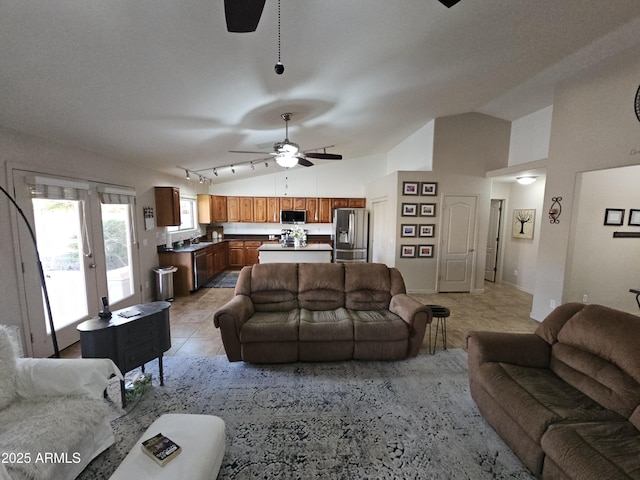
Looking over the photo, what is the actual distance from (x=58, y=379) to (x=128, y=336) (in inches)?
21.3

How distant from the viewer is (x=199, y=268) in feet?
18.4

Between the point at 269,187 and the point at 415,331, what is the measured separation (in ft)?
20.7

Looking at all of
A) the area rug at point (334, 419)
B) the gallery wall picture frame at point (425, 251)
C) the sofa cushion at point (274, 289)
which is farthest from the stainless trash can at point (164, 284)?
the gallery wall picture frame at point (425, 251)

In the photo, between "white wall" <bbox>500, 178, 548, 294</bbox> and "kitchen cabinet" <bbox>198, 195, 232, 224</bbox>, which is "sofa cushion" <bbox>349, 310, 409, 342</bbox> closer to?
"white wall" <bbox>500, 178, 548, 294</bbox>

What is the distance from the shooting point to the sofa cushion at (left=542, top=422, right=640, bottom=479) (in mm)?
1243

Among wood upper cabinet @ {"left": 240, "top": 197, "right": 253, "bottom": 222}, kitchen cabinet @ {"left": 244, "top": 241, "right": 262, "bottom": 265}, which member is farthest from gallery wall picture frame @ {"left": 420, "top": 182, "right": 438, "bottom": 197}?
wood upper cabinet @ {"left": 240, "top": 197, "right": 253, "bottom": 222}

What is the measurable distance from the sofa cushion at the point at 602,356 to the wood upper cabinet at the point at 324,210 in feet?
20.5

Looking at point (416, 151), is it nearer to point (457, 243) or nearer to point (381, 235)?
point (381, 235)

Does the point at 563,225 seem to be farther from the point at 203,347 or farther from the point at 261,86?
the point at 203,347

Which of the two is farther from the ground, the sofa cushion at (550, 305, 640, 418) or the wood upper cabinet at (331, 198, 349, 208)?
the wood upper cabinet at (331, 198, 349, 208)

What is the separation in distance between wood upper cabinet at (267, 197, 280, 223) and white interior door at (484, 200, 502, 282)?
551 cm

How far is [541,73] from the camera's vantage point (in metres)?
3.53

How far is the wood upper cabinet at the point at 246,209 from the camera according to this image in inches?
311

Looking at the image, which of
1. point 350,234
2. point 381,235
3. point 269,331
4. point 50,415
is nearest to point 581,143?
point 381,235
